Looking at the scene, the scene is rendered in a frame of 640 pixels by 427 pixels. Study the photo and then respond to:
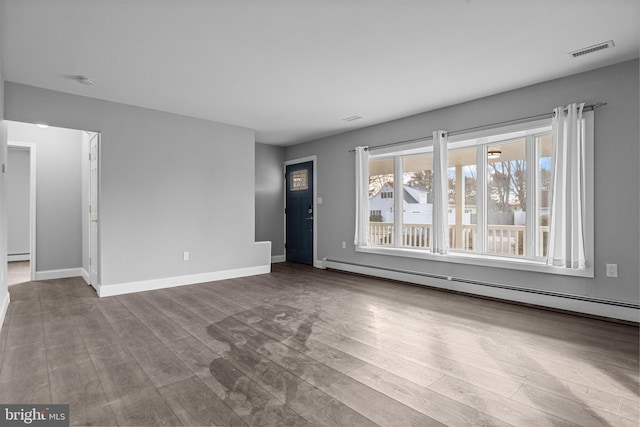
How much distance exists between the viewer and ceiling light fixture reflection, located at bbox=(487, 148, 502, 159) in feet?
14.4

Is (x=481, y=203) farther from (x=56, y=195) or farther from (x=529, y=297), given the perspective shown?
(x=56, y=195)

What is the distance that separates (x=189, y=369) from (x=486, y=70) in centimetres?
389

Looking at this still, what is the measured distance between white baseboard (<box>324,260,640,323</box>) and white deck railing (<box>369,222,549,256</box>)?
19.9 inches

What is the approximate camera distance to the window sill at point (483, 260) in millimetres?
3568

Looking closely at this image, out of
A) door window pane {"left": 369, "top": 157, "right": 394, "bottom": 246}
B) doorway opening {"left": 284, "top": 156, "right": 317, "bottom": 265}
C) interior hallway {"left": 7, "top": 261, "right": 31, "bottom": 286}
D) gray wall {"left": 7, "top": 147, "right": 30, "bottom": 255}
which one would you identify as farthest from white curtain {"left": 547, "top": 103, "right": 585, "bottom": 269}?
gray wall {"left": 7, "top": 147, "right": 30, "bottom": 255}

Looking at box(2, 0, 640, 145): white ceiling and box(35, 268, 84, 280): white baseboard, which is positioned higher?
box(2, 0, 640, 145): white ceiling

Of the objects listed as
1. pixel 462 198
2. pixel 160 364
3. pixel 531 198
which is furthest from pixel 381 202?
pixel 160 364

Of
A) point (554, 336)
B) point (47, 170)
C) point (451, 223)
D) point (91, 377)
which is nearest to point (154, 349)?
point (91, 377)

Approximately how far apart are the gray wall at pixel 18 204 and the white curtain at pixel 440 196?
27.8ft

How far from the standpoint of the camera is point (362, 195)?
5676mm

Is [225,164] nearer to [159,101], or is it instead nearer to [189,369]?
[159,101]

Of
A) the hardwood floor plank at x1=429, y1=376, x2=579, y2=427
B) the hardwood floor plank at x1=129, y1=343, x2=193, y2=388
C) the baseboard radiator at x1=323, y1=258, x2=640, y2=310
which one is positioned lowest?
the hardwood floor plank at x1=429, y1=376, x2=579, y2=427

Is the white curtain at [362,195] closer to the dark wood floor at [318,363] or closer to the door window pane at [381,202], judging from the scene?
the door window pane at [381,202]

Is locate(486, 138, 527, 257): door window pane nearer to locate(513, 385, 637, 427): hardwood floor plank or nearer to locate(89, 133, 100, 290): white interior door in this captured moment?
locate(513, 385, 637, 427): hardwood floor plank
